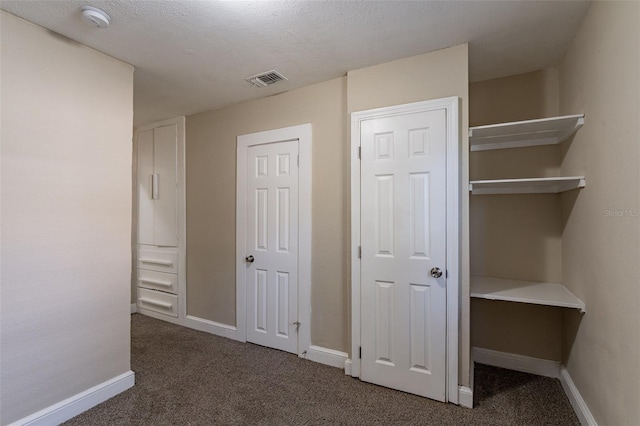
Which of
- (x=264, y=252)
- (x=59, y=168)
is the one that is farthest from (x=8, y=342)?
(x=264, y=252)

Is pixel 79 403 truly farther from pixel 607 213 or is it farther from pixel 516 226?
pixel 516 226

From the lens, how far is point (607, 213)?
153cm

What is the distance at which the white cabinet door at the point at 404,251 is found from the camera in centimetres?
206

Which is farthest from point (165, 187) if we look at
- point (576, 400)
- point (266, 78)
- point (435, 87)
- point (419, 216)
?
point (576, 400)

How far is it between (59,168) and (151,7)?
3.91ft

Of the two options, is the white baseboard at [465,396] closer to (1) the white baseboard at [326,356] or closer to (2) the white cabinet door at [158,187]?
(1) the white baseboard at [326,356]

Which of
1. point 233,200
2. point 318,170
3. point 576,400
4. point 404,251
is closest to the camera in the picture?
point 576,400

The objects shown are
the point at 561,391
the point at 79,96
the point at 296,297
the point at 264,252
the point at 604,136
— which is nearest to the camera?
the point at 604,136

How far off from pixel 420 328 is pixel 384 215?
34.3 inches

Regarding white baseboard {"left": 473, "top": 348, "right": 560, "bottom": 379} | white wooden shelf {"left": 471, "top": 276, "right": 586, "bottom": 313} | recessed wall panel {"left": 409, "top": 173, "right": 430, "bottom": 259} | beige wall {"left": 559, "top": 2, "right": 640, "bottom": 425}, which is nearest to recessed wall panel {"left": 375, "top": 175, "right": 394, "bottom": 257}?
recessed wall panel {"left": 409, "top": 173, "right": 430, "bottom": 259}

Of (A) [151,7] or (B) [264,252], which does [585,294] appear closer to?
(B) [264,252]

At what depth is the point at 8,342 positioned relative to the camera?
168 cm

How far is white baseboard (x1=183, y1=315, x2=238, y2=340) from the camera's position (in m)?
3.15

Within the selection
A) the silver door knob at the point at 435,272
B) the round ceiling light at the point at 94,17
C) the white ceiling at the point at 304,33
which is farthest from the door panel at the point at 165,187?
the silver door knob at the point at 435,272
